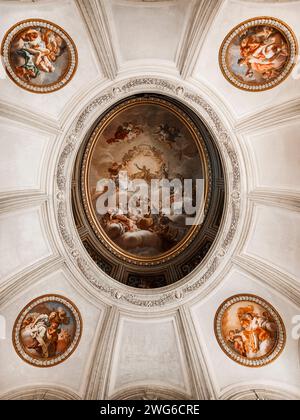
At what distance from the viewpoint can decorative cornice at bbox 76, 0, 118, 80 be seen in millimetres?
8906

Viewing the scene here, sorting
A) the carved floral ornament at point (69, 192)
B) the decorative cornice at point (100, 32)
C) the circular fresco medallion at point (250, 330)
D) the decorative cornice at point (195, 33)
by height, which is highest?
the decorative cornice at point (100, 32)

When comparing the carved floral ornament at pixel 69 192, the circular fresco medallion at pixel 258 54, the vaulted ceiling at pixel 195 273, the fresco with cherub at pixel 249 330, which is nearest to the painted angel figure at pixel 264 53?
the circular fresco medallion at pixel 258 54

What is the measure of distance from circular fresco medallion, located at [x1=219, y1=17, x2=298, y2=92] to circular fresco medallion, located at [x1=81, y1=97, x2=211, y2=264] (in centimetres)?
259

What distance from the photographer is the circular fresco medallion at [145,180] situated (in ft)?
40.5

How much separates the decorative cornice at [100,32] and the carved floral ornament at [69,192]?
2.22ft

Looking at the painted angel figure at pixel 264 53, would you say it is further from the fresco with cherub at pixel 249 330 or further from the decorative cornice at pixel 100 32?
the fresco with cherub at pixel 249 330

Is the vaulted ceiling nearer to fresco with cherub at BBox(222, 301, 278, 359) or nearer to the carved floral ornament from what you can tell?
the carved floral ornament

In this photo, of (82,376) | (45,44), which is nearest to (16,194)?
(45,44)

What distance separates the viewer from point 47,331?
36.3ft

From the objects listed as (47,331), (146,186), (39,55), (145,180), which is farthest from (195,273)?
(39,55)

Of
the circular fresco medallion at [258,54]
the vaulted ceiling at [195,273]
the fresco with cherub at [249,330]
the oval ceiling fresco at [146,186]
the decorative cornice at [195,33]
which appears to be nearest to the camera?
the decorative cornice at [195,33]

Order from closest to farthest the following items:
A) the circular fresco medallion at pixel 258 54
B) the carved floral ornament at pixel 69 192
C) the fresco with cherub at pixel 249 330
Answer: the circular fresco medallion at pixel 258 54 → the carved floral ornament at pixel 69 192 → the fresco with cherub at pixel 249 330

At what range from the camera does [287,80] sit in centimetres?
951

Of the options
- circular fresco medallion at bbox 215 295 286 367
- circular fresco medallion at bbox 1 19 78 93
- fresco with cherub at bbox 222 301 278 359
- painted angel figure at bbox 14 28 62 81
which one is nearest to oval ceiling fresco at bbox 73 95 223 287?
circular fresco medallion at bbox 215 295 286 367
